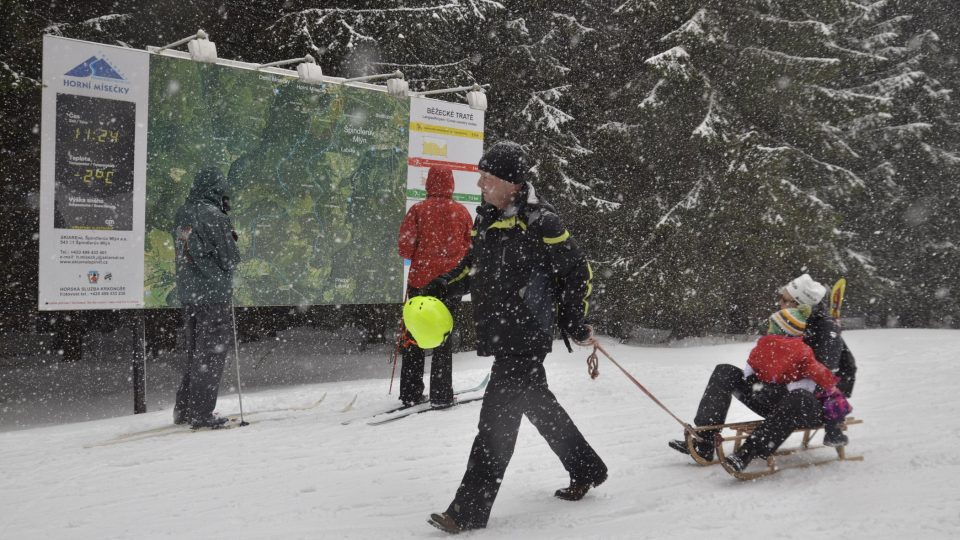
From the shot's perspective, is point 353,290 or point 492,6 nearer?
point 353,290

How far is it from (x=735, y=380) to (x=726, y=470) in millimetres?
639

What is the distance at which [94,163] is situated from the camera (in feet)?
20.5

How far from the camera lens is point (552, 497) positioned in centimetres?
414

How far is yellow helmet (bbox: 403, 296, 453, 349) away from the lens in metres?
4.11

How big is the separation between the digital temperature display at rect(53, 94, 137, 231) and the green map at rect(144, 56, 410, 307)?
24 cm

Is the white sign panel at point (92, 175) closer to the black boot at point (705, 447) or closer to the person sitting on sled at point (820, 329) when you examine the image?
the black boot at point (705, 447)

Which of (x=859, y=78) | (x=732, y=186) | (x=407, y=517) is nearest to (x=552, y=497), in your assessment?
(x=407, y=517)

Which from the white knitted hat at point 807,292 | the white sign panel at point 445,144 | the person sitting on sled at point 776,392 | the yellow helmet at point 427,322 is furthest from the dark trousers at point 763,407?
the white sign panel at point 445,144

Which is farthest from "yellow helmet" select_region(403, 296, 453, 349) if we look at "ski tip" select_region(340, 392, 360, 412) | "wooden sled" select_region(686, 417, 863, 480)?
"ski tip" select_region(340, 392, 360, 412)

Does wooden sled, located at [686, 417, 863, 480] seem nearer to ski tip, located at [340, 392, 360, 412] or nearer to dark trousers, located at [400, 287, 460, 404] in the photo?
dark trousers, located at [400, 287, 460, 404]

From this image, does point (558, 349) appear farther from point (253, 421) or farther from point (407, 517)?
point (407, 517)

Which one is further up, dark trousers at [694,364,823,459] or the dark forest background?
the dark forest background

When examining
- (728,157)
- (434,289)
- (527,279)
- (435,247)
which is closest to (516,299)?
(527,279)

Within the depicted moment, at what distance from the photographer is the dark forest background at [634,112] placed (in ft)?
35.7
